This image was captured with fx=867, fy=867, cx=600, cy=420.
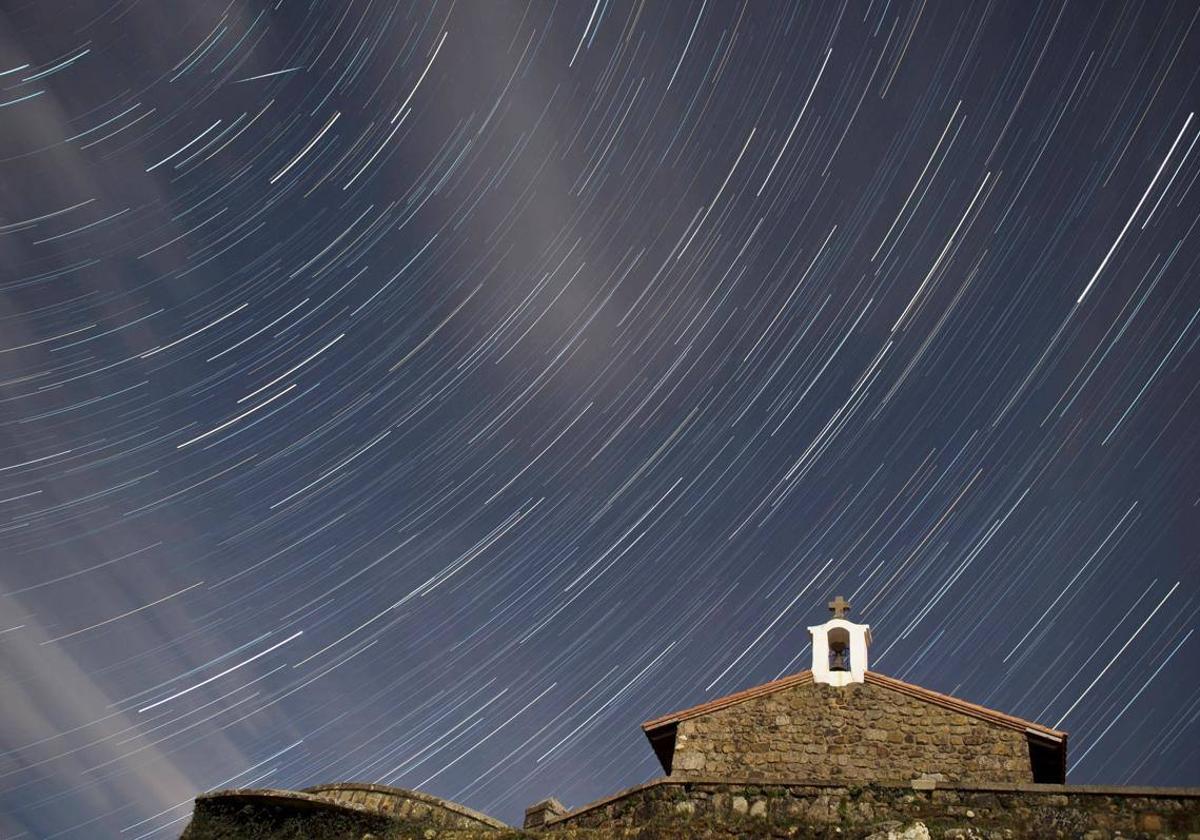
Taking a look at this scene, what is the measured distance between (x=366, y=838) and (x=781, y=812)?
5.75 meters

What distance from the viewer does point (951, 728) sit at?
1443 centimetres

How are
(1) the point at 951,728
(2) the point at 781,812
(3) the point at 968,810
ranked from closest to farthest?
(3) the point at 968,810 < (2) the point at 781,812 < (1) the point at 951,728

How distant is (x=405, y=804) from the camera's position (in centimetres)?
1430

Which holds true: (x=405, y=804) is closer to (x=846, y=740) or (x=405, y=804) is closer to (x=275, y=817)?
(x=275, y=817)

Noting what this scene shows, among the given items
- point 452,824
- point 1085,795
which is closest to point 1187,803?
point 1085,795

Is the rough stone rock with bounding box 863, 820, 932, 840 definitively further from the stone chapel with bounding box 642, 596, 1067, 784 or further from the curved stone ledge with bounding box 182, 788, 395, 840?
the curved stone ledge with bounding box 182, 788, 395, 840

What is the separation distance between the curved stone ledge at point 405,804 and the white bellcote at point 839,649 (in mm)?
6248

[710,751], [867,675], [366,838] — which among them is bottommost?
[366,838]

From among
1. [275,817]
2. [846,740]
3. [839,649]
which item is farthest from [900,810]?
[275,817]

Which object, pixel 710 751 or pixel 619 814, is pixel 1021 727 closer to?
pixel 710 751

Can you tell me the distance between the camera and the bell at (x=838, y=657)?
15929 mm

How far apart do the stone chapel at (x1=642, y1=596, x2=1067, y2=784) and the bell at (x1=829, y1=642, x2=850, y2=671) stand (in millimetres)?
34

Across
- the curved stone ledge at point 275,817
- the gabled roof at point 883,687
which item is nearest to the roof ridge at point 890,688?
the gabled roof at point 883,687

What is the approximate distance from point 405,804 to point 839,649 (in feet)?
27.4
